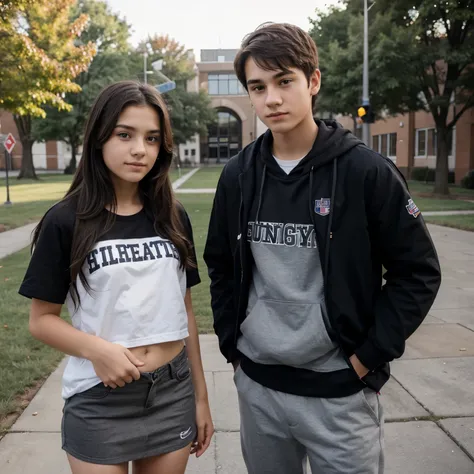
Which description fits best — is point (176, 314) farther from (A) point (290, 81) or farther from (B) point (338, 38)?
(B) point (338, 38)

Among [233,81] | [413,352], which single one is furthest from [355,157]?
[233,81]

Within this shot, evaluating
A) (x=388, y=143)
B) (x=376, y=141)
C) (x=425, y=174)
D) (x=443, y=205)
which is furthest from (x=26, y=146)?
(x=443, y=205)

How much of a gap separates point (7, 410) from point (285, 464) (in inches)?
96.7

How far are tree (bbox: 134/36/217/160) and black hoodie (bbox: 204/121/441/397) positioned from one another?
5964 cm

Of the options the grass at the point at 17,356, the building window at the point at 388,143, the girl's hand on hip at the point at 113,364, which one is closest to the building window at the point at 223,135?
the building window at the point at 388,143

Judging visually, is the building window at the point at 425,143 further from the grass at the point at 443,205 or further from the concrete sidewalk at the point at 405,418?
the concrete sidewalk at the point at 405,418

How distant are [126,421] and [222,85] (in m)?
88.2

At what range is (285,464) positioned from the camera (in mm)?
2047

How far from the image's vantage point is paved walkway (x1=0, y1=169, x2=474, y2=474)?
3.10 metres

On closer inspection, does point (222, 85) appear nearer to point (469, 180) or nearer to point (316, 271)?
point (469, 180)

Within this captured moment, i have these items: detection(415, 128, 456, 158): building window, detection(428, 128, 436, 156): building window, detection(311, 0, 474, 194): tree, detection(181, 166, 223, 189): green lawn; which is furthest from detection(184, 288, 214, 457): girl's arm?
detection(428, 128, 436, 156): building window

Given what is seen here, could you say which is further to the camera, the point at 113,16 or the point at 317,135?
the point at 113,16

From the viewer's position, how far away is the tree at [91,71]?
44.2 m

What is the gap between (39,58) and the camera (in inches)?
490
